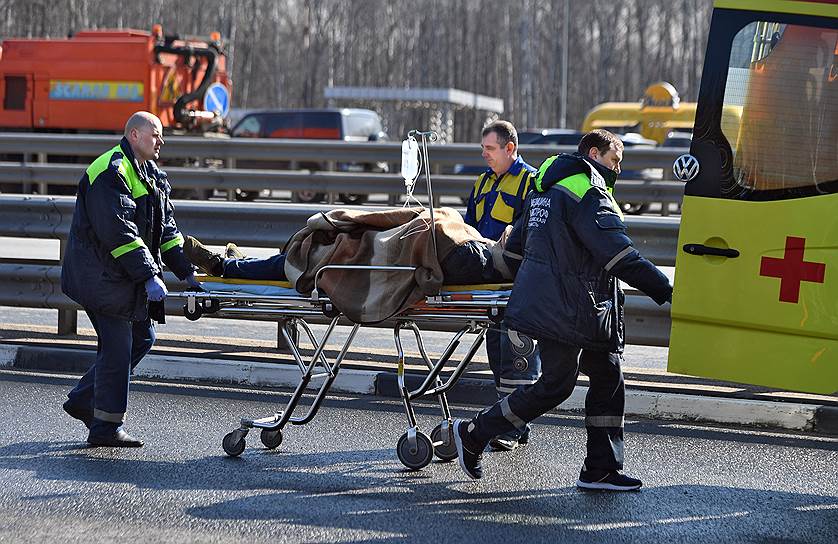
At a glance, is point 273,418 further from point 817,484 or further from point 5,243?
point 5,243

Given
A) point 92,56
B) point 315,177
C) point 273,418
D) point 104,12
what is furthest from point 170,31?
point 273,418

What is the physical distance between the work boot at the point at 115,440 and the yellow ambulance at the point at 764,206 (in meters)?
2.69

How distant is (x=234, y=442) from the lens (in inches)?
244

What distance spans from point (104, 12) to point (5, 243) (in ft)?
166

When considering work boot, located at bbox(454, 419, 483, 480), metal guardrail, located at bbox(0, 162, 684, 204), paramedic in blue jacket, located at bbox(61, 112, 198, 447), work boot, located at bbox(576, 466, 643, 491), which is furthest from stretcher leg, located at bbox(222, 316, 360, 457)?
metal guardrail, located at bbox(0, 162, 684, 204)

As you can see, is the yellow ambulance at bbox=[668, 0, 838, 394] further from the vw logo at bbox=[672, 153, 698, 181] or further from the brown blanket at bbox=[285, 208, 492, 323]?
the brown blanket at bbox=[285, 208, 492, 323]

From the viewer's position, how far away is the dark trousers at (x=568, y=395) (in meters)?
5.62

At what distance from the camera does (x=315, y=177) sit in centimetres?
1727

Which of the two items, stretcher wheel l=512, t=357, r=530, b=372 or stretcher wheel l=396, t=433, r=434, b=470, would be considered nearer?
stretcher wheel l=396, t=433, r=434, b=470

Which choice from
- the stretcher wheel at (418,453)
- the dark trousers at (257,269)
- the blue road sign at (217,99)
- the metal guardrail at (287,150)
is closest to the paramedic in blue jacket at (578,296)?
the stretcher wheel at (418,453)

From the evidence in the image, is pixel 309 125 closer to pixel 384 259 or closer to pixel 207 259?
pixel 207 259

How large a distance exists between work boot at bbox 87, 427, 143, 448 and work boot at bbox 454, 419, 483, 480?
167cm

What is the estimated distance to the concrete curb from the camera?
6.97m

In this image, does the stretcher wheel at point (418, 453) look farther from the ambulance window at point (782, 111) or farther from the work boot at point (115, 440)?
the ambulance window at point (782, 111)
